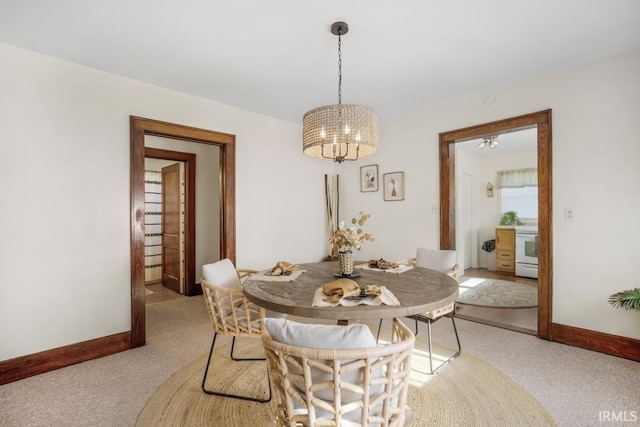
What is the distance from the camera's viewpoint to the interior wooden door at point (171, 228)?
471 centimetres

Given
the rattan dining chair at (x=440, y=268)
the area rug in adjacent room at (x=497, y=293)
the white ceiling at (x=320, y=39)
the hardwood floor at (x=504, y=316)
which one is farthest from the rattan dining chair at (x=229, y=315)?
the area rug in adjacent room at (x=497, y=293)

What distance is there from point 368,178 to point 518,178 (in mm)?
3836

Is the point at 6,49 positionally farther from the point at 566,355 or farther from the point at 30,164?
the point at 566,355

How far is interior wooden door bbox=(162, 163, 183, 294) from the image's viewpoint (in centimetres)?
471

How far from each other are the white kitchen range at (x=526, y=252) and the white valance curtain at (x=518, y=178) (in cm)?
105

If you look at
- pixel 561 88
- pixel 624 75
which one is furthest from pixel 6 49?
pixel 624 75

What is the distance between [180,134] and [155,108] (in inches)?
12.5

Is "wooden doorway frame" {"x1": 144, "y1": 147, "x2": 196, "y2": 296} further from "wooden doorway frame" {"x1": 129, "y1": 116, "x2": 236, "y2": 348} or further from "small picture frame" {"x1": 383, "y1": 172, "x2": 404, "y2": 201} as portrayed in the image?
"small picture frame" {"x1": 383, "y1": 172, "x2": 404, "y2": 201}

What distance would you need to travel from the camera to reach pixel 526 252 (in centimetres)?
559

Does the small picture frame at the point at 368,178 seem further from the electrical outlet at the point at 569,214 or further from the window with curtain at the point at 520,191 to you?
the window with curtain at the point at 520,191

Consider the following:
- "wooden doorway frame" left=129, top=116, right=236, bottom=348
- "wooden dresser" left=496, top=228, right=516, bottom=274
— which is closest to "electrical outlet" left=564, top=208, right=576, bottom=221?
"wooden dresser" left=496, top=228, right=516, bottom=274

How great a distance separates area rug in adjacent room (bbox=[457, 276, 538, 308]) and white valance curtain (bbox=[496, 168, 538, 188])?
2220 mm

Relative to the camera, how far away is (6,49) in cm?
229

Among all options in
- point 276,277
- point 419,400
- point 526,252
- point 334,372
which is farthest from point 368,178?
point 334,372
